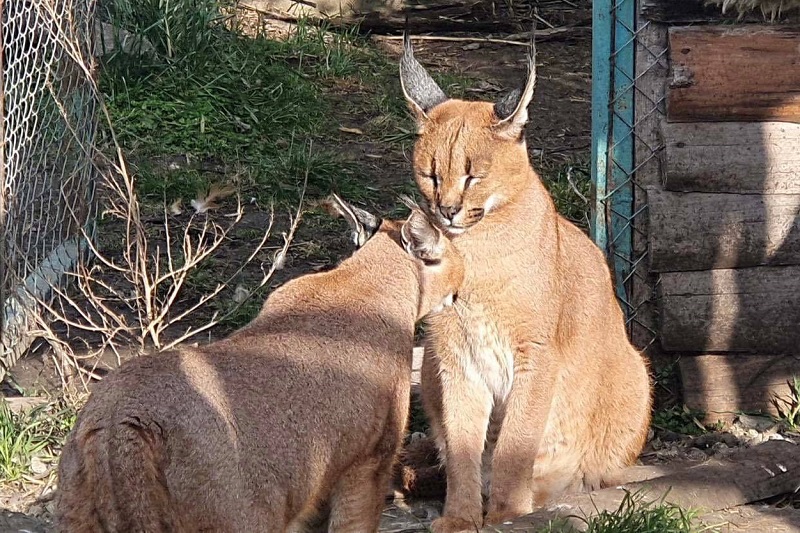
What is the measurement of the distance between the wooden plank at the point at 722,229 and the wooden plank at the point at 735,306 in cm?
7

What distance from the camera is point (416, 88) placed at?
5656 mm

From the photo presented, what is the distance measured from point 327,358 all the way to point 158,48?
6.44 metres

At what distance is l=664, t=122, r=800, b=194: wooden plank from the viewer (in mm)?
6398

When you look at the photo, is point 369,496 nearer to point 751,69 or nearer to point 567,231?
point 567,231

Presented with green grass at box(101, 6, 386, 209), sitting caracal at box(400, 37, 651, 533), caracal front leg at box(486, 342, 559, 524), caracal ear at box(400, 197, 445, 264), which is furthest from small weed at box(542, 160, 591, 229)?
caracal ear at box(400, 197, 445, 264)

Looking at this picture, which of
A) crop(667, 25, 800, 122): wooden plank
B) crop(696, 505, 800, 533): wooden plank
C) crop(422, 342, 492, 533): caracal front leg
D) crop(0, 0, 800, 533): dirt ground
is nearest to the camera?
crop(696, 505, 800, 533): wooden plank

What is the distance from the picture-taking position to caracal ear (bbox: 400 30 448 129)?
557 cm

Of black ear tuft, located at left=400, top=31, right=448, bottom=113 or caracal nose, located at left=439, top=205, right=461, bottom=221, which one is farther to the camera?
black ear tuft, located at left=400, top=31, right=448, bottom=113

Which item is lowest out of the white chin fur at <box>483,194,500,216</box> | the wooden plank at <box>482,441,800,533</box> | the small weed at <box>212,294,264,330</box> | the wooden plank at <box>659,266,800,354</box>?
the wooden plank at <box>482,441,800,533</box>

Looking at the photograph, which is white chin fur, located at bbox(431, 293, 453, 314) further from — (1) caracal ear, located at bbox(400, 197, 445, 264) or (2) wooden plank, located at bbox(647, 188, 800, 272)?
(2) wooden plank, located at bbox(647, 188, 800, 272)

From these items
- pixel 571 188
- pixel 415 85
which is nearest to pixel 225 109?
pixel 571 188

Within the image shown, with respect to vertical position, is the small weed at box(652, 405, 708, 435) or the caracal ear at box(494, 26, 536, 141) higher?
the caracal ear at box(494, 26, 536, 141)

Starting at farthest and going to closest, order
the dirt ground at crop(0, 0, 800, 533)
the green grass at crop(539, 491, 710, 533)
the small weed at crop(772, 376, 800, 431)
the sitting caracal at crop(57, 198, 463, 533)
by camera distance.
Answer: the small weed at crop(772, 376, 800, 431) → the dirt ground at crop(0, 0, 800, 533) → the green grass at crop(539, 491, 710, 533) → the sitting caracal at crop(57, 198, 463, 533)

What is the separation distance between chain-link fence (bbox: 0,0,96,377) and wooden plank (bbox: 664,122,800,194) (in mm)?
2985
